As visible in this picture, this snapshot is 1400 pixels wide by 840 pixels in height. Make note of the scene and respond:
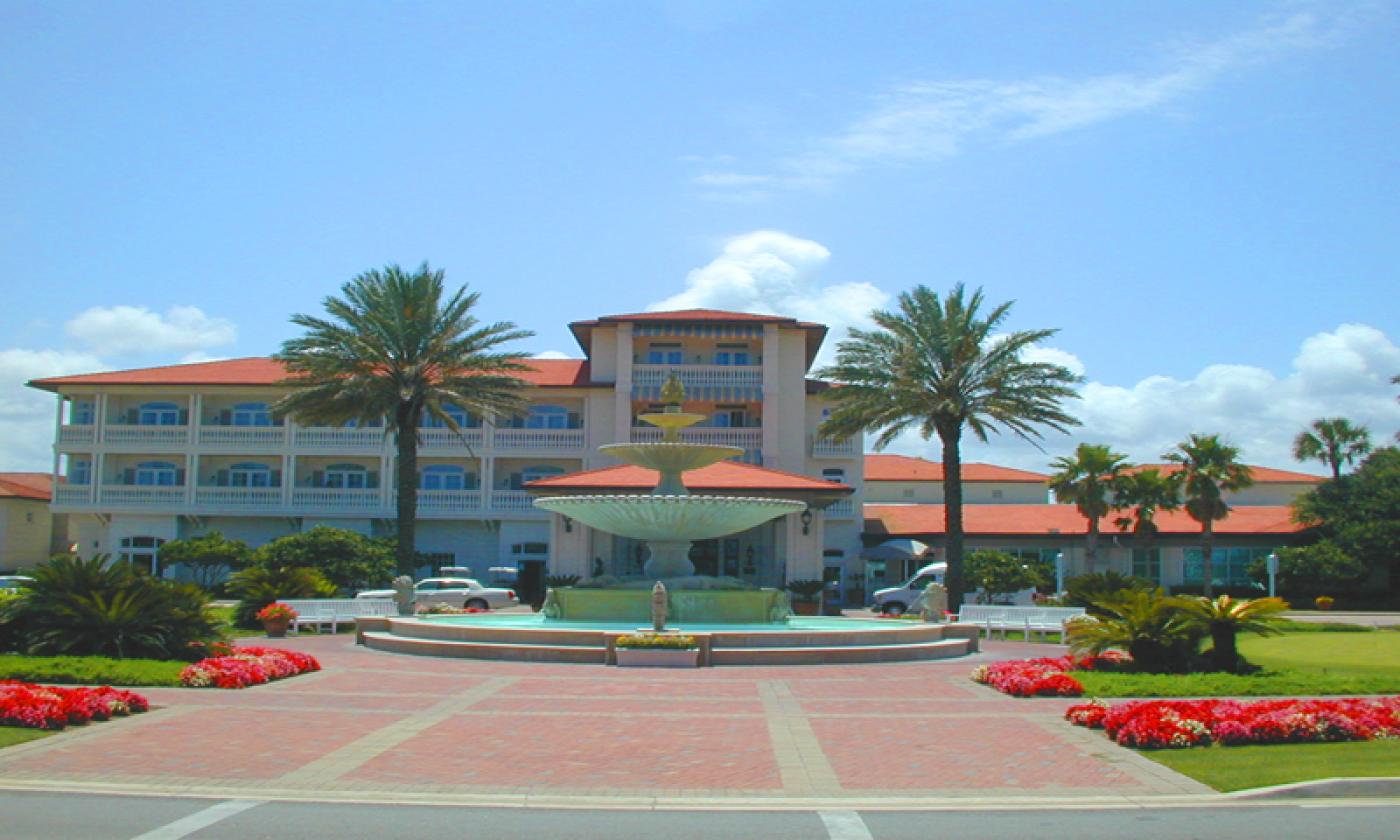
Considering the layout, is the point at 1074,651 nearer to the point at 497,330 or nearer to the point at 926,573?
the point at 926,573

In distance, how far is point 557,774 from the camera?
428 inches

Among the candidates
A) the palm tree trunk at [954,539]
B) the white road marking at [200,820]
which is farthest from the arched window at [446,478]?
the white road marking at [200,820]

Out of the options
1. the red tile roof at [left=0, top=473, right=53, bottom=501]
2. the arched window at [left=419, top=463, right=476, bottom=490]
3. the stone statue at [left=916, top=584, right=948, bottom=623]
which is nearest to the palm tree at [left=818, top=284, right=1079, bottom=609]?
the stone statue at [left=916, top=584, right=948, bottom=623]

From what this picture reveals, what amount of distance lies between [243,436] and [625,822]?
49.7 meters

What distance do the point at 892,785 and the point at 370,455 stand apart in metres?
46.7

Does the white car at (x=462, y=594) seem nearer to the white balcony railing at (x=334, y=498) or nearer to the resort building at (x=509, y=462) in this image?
the resort building at (x=509, y=462)

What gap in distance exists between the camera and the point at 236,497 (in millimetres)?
54219

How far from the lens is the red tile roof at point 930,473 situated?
219ft

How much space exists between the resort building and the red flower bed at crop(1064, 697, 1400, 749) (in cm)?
3851

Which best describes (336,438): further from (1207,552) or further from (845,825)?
(845,825)

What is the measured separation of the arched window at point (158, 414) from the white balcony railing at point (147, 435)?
3.03 ft

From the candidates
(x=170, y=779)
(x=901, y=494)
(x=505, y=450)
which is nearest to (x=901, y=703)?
(x=170, y=779)

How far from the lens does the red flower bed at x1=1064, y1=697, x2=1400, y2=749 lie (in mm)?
12344

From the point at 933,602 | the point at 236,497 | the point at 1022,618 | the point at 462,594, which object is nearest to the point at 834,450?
the point at 462,594
